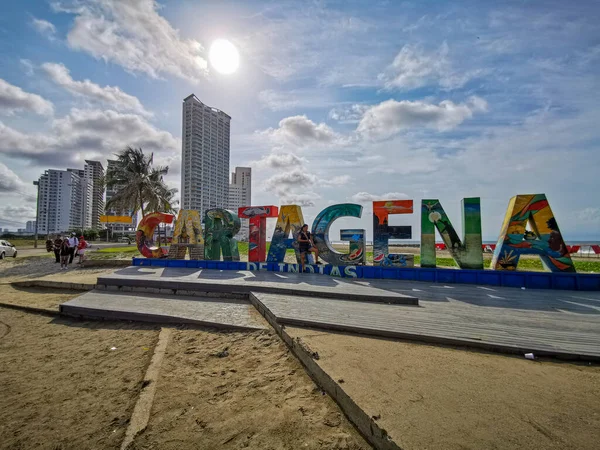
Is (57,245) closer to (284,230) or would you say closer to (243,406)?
(284,230)

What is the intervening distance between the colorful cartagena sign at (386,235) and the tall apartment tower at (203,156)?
7256 centimetres

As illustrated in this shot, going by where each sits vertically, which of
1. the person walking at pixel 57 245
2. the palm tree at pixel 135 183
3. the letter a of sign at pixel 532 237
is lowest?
the person walking at pixel 57 245

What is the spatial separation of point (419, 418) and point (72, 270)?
63.7ft

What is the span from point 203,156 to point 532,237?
9560cm

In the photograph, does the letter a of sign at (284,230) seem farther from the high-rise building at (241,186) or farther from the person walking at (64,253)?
the high-rise building at (241,186)

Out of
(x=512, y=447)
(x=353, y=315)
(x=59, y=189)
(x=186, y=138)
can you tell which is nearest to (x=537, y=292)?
(x=353, y=315)

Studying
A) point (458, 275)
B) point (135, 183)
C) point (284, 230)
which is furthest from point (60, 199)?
point (458, 275)

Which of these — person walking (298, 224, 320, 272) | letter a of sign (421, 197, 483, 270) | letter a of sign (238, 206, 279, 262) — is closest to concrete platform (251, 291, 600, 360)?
letter a of sign (421, 197, 483, 270)

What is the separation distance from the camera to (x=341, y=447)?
8.75 ft

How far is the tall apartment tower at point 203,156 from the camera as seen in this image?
8906 cm

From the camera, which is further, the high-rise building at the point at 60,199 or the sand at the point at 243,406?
the high-rise building at the point at 60,199

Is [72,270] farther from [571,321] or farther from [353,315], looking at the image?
[571,321]

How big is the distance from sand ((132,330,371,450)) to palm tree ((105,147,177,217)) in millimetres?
27602

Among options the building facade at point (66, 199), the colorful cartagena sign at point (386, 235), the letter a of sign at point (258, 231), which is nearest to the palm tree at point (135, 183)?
the colorful cartagena sign at point (386, 235)
